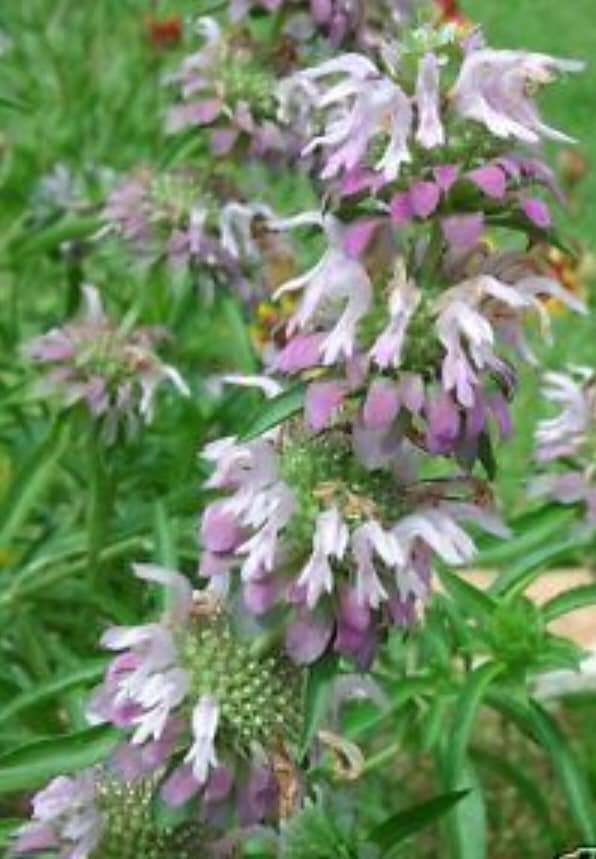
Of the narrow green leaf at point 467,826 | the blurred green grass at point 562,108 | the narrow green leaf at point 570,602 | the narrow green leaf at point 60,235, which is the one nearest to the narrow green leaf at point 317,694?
the narrow green leaf at point 467,826

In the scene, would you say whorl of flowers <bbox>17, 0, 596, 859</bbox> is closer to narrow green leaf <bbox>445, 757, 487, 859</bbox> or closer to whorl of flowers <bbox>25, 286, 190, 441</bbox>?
narrow green leaf <bbox>445, 757, 487, 859</bbox>

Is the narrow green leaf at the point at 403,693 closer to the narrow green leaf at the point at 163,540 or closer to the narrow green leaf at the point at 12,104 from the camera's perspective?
A: the narrow green leaf at the point at 163,540

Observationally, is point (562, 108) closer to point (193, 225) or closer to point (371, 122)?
point (193, 225)

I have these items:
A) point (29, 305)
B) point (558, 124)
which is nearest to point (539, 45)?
point (558, 124)

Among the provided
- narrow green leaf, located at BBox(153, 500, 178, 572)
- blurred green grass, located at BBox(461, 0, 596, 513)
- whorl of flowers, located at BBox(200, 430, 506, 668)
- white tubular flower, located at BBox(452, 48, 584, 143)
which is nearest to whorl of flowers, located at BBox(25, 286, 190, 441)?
narrow green leaf, located at BBox(153, 500, 178, 572)

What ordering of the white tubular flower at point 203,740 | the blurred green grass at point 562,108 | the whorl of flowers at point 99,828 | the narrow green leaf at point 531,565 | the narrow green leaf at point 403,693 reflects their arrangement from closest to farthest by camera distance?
the white tubular flower at point 203,740 → the whorl of flowers at point 99,828 → the narrow green leaf at point 403,693 → the narrow green leaf at point 531,565 → the blurred green grass at point 562,108

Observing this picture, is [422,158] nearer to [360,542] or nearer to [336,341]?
[336,341]
